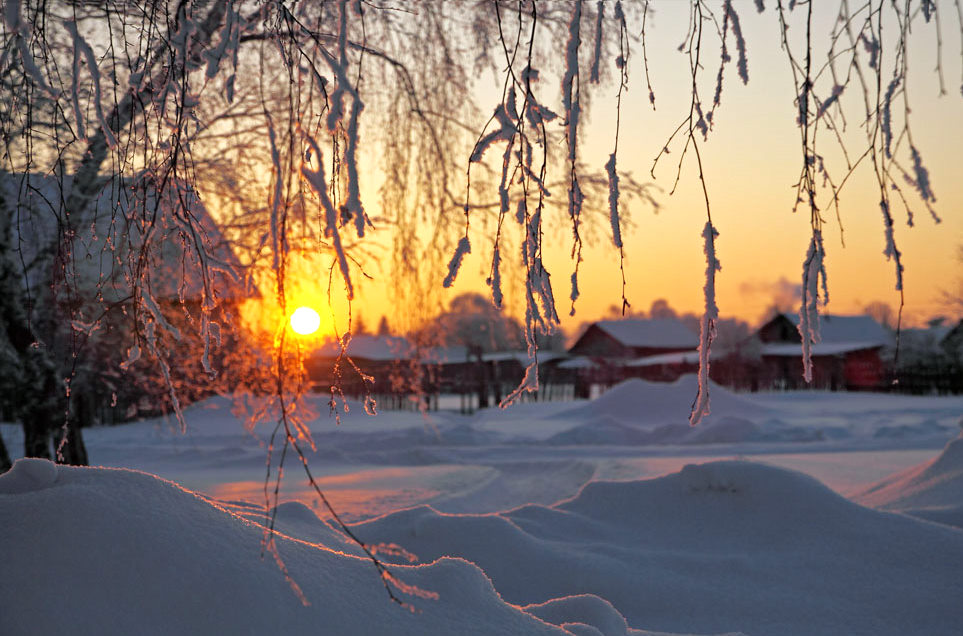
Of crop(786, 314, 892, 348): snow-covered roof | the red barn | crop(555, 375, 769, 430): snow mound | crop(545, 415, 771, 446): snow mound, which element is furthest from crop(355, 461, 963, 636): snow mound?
crop(786, 314, 892, 348): snow-covered roof

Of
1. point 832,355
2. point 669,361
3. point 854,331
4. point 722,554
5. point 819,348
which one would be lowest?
point 722,554

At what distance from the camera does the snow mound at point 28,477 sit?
85.0 inches

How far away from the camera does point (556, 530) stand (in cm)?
395

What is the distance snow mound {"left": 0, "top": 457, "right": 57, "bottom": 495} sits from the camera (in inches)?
85.0

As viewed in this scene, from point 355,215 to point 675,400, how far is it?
1359cm

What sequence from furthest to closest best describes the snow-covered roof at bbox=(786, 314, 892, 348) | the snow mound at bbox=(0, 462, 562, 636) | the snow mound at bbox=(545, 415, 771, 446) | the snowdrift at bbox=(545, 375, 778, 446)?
the snow-covered roof at bbox=(786, 314, 892, 348), the snowdrift at bbox=(545, 375, 778, 446), the snow mound at bbox=(545, 415, 771, 446), the snow mound at bbox=(0, 462, 562, 636)

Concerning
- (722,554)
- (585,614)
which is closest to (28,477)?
(585,614)

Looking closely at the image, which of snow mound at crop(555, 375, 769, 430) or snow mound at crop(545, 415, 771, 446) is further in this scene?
snow mound at crop(555, 375, 769, 430)

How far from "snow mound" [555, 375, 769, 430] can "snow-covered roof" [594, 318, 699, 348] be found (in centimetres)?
2697

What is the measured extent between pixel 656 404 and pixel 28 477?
12.9m

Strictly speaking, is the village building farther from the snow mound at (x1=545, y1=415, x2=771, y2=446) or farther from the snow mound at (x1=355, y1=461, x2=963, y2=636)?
the snow mound at (x1=355, y1=461, x2=963, y2=636)

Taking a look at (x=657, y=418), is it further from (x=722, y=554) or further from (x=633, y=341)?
(x=633, y=341)

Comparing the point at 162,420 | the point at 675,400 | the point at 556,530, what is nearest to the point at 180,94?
the point at 556,530

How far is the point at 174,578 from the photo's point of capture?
1.81 meters
